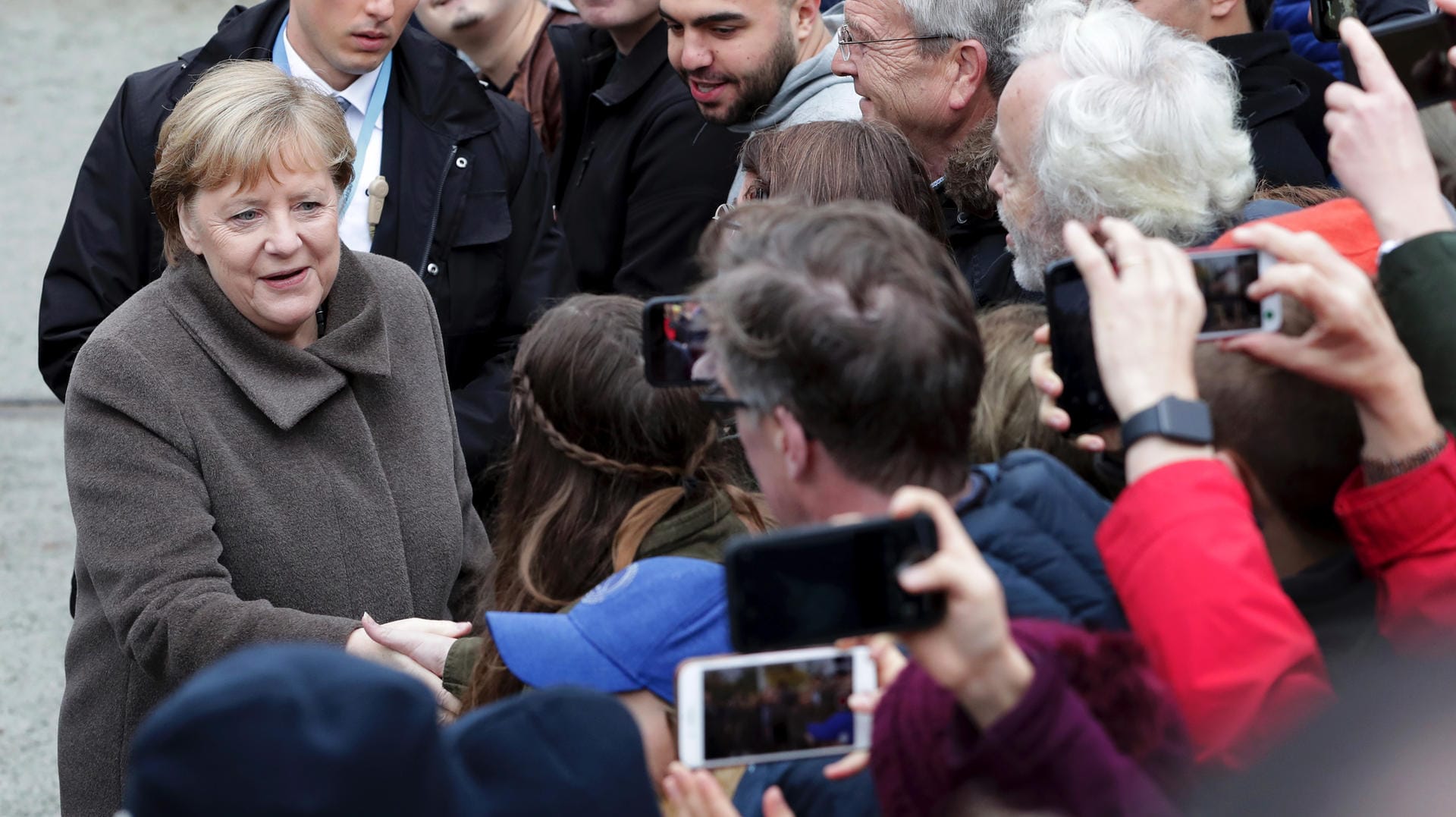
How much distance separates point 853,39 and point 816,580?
2.44 m

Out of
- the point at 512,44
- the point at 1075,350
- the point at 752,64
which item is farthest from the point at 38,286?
the point at 1075,350

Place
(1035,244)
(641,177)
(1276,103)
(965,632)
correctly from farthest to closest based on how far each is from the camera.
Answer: (641,177) → (1276,103) → (1035,244) → (965,632)

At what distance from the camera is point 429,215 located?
335cm

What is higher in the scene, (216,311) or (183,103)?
(183,103)

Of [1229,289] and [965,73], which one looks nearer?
[1229,289]

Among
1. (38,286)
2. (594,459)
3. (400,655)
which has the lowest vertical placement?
(38,286)

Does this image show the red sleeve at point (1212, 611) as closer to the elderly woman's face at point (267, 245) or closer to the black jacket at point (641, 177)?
A: the elderly woman's face at point (267, 245)

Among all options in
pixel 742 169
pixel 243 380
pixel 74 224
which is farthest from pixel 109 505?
pixel 742 169

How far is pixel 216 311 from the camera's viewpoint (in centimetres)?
259

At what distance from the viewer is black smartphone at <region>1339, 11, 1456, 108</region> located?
1.92m

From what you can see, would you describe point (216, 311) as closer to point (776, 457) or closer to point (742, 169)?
point (742, 169)

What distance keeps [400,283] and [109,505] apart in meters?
0.70

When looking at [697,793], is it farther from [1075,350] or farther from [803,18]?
[803,18]

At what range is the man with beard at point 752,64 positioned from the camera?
12.0 ft
